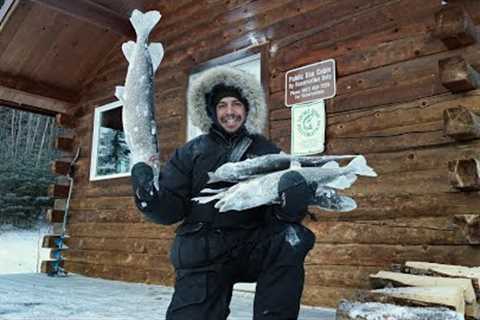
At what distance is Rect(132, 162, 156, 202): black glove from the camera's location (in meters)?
1.69

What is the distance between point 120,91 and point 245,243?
2.52ft

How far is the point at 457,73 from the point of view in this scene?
277 centimetres

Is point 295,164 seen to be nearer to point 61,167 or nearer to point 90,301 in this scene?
point 90,301

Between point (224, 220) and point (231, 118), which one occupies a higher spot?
point (231, 118)

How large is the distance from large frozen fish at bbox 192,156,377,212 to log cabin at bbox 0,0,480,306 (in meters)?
1.36

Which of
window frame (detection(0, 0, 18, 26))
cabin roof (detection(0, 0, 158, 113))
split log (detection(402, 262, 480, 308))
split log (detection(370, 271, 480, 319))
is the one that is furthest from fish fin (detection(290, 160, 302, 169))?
window frame (detection(0, 0, 18, 26))

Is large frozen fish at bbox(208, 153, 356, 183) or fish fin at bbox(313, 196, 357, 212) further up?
large frozen fish at bbox(208, 153, 356, 183)

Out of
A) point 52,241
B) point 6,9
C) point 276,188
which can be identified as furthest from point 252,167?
point 52,241

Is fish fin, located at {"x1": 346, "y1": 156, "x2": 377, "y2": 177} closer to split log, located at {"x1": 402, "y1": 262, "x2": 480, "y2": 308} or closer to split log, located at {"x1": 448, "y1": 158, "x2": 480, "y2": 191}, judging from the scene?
split log, located at {"x1": 402, "y1": 262, "x2": 480, "y2": 308}

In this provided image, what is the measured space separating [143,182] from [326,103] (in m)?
2.35

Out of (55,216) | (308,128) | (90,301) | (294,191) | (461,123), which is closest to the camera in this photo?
(294,191)

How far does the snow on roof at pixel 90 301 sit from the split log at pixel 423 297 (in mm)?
1076

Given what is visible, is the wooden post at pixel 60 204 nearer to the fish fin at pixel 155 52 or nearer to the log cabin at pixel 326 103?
the log cabin at pixel 326 103

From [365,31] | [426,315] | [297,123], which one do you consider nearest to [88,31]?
[297,123]
